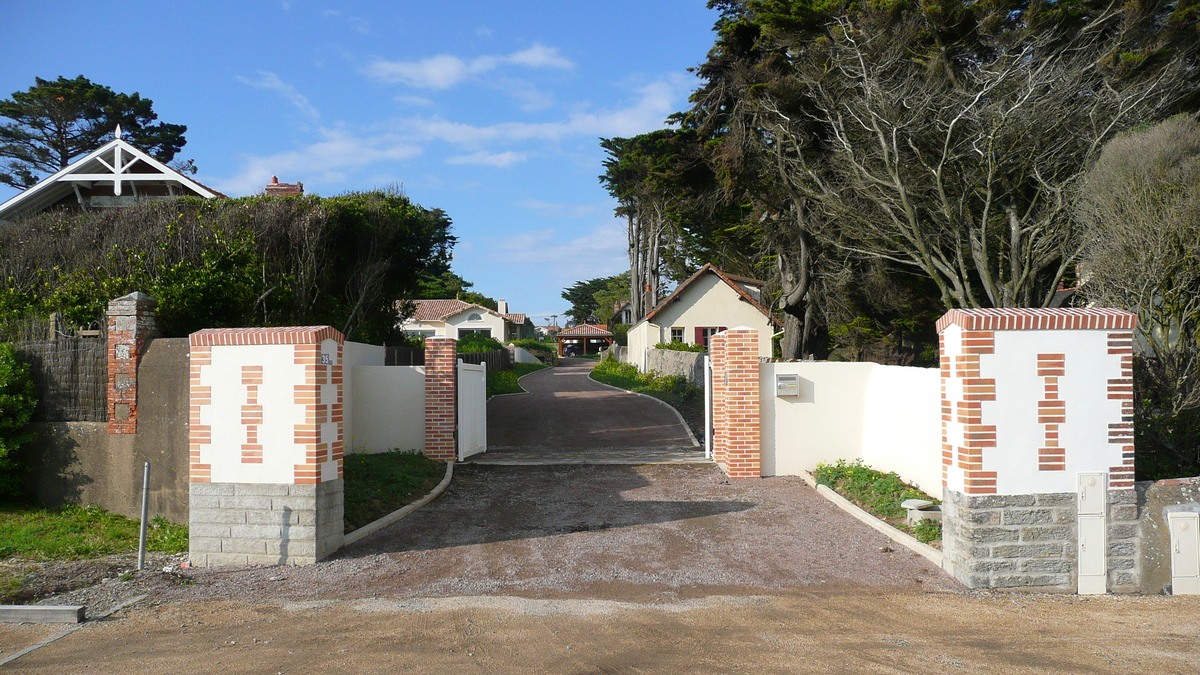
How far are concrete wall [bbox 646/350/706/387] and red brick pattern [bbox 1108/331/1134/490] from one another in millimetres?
13485

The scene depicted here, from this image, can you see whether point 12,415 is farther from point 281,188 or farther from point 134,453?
point 281,188

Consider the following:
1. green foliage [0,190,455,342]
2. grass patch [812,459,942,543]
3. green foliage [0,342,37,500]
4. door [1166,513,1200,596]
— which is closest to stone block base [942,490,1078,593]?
door [1166,513,1200,596]

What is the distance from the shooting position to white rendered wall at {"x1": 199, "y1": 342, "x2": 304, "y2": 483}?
7.65 metres

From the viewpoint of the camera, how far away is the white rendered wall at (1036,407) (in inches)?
267

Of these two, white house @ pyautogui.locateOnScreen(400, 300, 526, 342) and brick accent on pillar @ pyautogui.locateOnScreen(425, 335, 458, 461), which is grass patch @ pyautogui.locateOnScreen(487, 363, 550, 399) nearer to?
brick accent on pillar @ pyautogui.locateOnScreen(425, 335, 458, 461)

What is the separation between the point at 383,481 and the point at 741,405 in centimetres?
553

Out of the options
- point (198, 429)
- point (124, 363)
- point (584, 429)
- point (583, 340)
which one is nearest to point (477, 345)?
point (584, 429)

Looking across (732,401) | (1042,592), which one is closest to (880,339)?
(732,401)

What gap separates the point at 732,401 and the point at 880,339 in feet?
39.4

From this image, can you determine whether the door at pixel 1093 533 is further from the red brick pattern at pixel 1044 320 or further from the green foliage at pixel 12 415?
the green foliage at pixel 12 415

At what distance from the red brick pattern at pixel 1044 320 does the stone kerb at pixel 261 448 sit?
6.31 metres

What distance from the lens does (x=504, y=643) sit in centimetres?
557

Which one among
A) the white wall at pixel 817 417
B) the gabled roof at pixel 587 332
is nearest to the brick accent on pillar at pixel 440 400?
the white wall at pixel 817 417

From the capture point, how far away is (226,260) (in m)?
12.3
